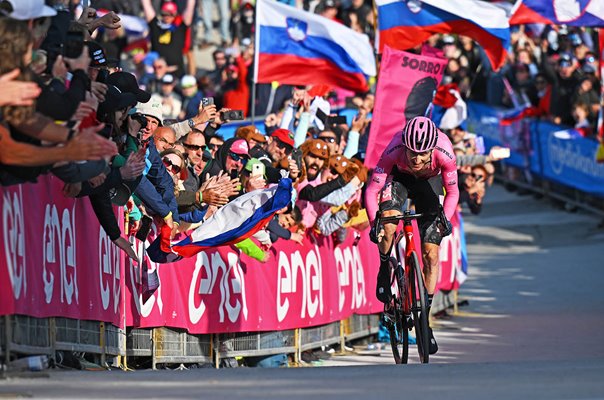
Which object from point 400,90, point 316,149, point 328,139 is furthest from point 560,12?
point 316,149

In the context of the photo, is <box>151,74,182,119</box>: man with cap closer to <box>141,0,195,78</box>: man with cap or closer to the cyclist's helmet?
<box>141,0,195,78</box>: man with cap

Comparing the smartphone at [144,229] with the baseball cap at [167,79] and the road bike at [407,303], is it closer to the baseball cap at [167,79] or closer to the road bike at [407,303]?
the road bike at [407,303]

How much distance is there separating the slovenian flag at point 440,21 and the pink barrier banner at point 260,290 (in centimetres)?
350

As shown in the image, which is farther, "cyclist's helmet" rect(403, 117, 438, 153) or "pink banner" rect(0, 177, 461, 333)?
"cyclist's helmet" rect(403, 117, 438, 153)

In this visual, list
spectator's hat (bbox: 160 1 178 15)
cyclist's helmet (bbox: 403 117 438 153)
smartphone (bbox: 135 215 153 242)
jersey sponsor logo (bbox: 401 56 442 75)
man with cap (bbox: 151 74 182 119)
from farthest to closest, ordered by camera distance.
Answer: spectator's hat (bbox: 160 1 178 15) → man with cap (bbox: 151 74 182 119) → jersey sponsor logo (bbox: 401 56 442 75) → cyclist's helmet (bbox: 403 117 438 153) → smartphone (bbox: 135 215 153 242)

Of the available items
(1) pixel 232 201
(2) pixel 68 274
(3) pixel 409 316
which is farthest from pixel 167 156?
(3) pixel 409 316

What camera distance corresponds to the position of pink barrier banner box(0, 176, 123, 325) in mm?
11539

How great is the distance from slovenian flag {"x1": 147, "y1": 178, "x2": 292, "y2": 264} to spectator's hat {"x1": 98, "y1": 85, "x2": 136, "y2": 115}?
176cm

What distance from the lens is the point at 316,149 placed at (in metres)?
15.4

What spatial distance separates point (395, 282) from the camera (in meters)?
13.0

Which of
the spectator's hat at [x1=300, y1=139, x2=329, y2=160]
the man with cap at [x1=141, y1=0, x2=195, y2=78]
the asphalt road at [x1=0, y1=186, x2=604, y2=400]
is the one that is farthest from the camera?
the man with cap at [x1=141, y1=0, x2=195, y2=78]

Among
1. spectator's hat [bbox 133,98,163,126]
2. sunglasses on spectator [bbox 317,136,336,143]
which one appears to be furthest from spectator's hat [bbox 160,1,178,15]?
spectator's hat [bbox 133,98,163,126]

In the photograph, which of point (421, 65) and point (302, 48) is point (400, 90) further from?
point (302, 48)

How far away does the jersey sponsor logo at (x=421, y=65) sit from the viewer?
59.9 ft
